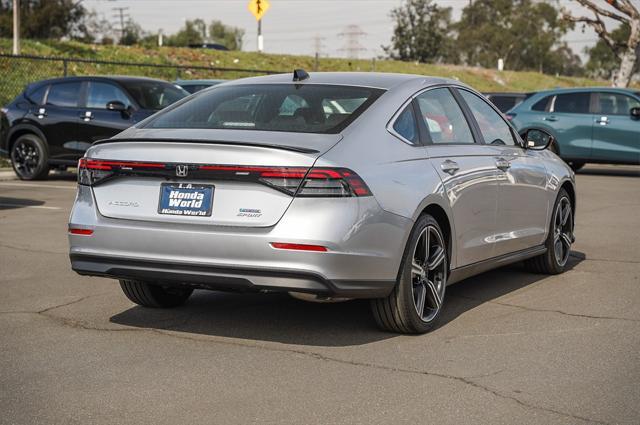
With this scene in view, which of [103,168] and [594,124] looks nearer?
[103,168]

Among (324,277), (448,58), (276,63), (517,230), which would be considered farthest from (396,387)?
(448,58)

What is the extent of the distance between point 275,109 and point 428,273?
1.35 m

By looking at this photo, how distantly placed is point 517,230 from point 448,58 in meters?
105

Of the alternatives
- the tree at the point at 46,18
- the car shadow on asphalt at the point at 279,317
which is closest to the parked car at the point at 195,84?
the car shadow on asphalt at the point at 279,317

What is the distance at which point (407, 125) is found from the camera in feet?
22.0

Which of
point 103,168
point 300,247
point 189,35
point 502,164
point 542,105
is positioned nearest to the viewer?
point 300,247

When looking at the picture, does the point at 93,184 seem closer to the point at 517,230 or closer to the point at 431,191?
the point at 431,191

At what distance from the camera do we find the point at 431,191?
258 inches

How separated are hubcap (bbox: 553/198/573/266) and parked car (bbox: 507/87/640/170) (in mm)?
12286

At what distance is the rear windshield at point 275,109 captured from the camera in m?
6.35

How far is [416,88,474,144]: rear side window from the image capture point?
23.0 feet

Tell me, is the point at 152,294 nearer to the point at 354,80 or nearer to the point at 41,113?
the point at 354,80

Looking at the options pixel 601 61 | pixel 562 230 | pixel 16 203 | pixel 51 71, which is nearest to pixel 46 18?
pixel 51 71

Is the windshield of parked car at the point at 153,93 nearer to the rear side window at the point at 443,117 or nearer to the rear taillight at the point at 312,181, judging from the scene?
the rear side window at the point at 443,117
